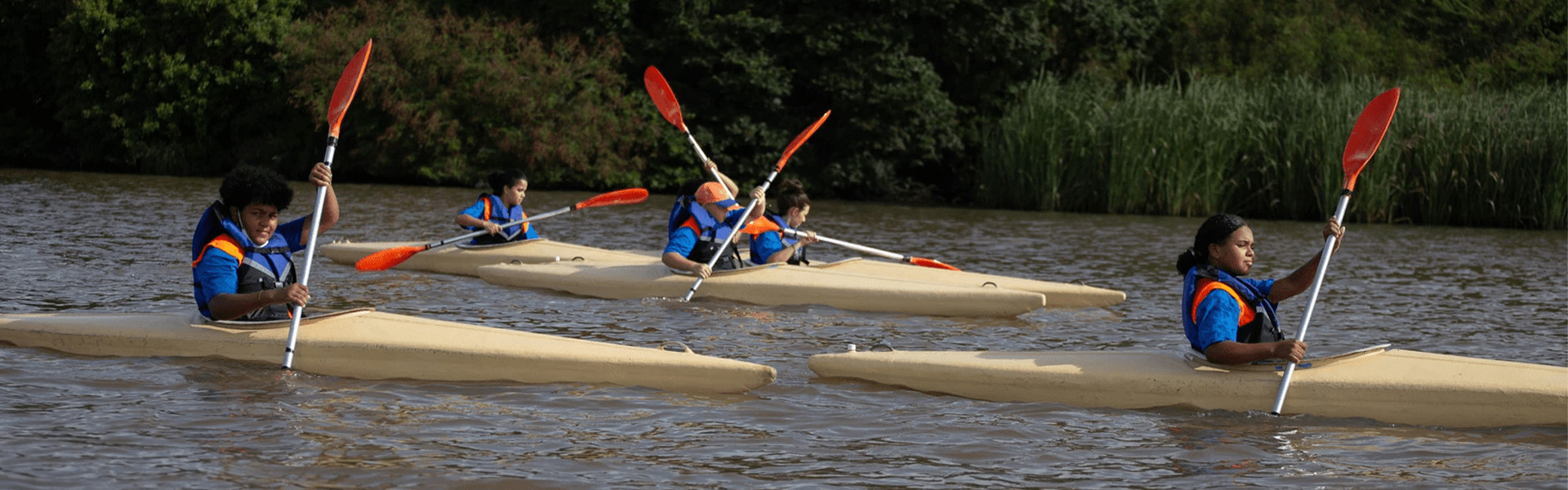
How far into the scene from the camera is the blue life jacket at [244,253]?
555 centimetres

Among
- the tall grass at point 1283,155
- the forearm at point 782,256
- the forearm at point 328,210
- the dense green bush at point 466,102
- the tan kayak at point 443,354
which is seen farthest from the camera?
the dense green bush at point 466,102

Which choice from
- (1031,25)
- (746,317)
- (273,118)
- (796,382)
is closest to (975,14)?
(1031,25)

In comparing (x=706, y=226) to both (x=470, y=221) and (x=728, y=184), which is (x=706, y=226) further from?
(x=470, y=221)

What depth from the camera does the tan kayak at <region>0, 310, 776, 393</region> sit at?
562 cm

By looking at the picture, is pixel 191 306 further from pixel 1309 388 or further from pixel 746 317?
pixel 1309 388

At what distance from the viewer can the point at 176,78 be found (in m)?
25.6

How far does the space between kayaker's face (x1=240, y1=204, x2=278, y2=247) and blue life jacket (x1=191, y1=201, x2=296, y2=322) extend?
0.03 metres

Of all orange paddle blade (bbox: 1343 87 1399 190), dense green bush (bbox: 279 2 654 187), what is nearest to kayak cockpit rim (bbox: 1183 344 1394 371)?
orange paddle blade (bbox: 1343 87 1399 190)

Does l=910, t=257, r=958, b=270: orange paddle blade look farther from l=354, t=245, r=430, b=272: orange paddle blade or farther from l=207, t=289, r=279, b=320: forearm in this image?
l=207, t=289, r=279, b=320: forearm

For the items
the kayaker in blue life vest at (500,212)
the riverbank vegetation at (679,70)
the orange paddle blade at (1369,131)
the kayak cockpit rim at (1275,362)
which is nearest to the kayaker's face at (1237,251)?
the kayak cockpit rim at (1275,362)

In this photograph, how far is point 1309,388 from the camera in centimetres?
525

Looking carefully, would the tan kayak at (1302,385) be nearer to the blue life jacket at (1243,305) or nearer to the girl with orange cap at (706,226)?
the blue life jacket at (1243,305)

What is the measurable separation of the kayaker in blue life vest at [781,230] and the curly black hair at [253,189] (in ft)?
13.3

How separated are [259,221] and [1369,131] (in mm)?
4497
